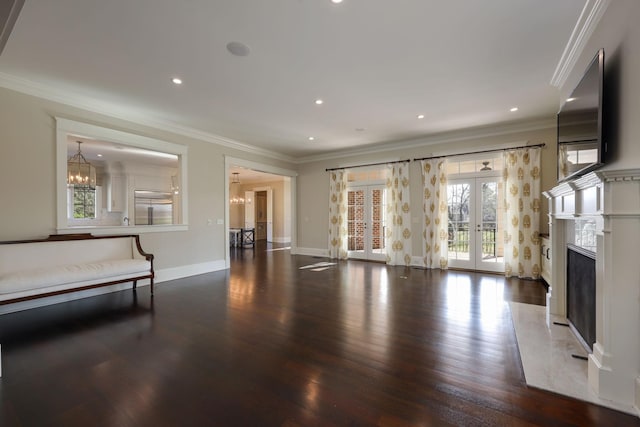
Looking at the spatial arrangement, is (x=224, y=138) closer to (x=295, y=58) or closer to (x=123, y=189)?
(x=295, y=58)

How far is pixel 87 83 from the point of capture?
3650 millimetres

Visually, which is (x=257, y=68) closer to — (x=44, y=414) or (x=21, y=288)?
(x=44, y=414)

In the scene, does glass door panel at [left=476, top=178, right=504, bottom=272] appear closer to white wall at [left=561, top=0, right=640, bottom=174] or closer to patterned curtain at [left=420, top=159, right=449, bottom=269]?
patterned curtain at [left=420, top=159, right=449, bottom=269]

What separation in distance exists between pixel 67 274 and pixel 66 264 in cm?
54

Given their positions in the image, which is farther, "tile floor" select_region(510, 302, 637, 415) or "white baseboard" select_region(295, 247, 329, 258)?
"white baseboard" select_region(295, 247, 329, 258)

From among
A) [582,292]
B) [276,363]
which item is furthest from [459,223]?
[276,363]

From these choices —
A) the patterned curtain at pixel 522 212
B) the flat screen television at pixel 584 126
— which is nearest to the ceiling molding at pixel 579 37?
the flat screen television at pixel 584 126

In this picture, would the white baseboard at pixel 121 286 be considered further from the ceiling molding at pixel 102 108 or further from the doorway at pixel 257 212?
the doorway at pixel 257 212

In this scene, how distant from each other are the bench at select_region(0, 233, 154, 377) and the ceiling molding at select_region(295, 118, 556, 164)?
17.4ft

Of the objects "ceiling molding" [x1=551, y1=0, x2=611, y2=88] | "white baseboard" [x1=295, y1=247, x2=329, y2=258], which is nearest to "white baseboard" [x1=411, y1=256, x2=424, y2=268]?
"white baseboard" [x1=295, y1=247, x2=329, y2=258]

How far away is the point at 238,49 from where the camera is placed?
2.89 m

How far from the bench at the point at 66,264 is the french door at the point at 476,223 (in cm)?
591

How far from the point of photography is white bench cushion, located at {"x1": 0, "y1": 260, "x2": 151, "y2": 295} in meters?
3.14

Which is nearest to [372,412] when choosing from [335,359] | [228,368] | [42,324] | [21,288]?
[335,359]
